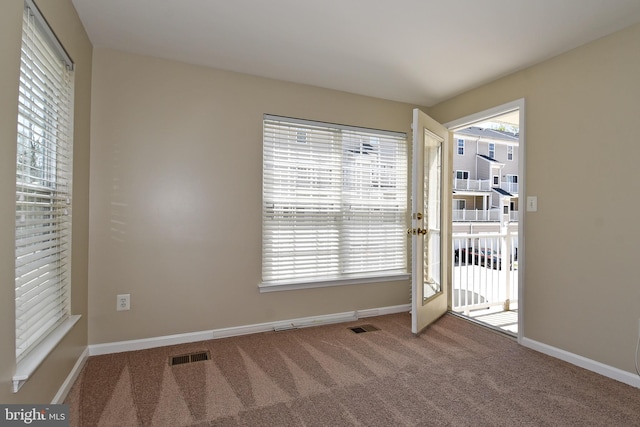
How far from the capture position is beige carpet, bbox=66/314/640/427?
1.83m

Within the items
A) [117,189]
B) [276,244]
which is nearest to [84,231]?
[117,189]

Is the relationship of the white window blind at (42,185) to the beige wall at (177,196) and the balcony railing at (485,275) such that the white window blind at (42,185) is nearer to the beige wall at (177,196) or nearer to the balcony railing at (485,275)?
the beige wall at (177,196)

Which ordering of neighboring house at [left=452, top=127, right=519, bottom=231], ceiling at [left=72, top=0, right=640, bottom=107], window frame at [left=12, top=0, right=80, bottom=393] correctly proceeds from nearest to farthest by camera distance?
window frame at [left=12, top=0, right=80, bottom=393] < ceiling at [left=72, top=0, right=640, bottom=107] < neighboring house at [left=452, top=127, right=519, bottom=231]

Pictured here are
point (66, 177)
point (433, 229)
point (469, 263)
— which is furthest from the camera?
point (469, 263)

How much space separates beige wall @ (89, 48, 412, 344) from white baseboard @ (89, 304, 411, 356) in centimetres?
6

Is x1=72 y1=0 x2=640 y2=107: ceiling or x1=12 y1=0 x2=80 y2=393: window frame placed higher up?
x1=72 y1=0 x2=640 y2=107: ceiling

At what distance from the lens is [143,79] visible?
107 inches

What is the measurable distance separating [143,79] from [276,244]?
70.8 inches

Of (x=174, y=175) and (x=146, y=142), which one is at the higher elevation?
(x=146, y=142)

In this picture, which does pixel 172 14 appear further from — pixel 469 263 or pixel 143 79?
pixel 469 263

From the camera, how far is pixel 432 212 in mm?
3463

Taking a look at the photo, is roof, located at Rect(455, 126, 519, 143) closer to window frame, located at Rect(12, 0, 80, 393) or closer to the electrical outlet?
the electrical outlet

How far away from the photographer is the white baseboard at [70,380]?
189cm
